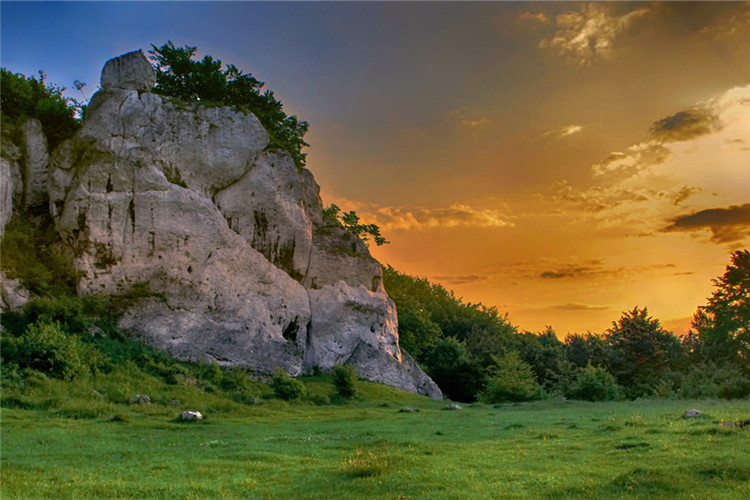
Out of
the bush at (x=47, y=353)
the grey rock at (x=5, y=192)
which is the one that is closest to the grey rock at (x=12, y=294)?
the bush at (x=47, y=353)

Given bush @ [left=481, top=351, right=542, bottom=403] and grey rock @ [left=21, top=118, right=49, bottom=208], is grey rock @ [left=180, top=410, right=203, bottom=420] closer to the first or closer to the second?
grey rock @ [left=21, top=118, right=49, bottom=208]

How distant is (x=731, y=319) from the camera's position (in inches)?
2259

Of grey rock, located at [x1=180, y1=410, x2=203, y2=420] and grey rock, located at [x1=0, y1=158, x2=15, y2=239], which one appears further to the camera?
grey rock, located at [x1=0, y1=158, x2=15, y2=239]

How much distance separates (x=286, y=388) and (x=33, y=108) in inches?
1092

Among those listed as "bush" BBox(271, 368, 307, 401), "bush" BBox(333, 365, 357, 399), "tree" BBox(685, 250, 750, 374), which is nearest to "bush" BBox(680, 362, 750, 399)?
"tree" BBox(685, 250, 750, 374)

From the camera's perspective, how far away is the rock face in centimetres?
3653

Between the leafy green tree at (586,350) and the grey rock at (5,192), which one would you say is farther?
the leafy green tree at (586,350)

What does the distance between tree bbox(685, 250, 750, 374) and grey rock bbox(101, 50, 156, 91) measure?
5772cm

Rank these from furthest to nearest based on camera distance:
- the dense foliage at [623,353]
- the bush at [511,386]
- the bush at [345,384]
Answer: the dense foliage at [623,353]
the bush at [511,386]
the bush at [345,384]

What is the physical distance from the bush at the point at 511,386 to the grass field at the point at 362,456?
18.8 metres

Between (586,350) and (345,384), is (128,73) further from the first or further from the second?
(586,350)

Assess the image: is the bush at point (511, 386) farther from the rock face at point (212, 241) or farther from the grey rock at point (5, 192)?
the grey rock at point (5, 192)

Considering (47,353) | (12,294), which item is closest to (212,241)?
(12,294)

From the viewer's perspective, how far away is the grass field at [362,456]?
1203cm
